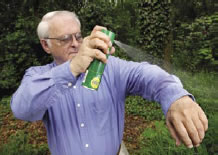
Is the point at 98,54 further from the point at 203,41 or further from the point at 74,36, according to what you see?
the point at 203,41

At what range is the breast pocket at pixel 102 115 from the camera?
1493 mm

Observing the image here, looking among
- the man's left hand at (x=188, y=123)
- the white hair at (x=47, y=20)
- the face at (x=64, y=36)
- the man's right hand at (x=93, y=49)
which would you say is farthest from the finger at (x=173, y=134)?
the white hair at (x=47, y=20)

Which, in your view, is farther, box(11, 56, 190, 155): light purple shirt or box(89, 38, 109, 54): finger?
box(11, 56, 190, 155): light purple shirt

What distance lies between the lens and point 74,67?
3.26ft

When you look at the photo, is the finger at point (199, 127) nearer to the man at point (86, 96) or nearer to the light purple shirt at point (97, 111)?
the man at point (86, 96)

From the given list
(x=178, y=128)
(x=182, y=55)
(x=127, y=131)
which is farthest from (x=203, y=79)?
(x=178, y=128)

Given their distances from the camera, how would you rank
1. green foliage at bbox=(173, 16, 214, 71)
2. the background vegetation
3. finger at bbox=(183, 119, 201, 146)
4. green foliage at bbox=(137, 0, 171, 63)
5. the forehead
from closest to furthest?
finger at bbox=(183, 119, 201, 146) → the forehead → the background vegetation → green foliage at bbox=(137, 0, 171, 63) → green foliage at bbox=(173, 16, 214, 71)

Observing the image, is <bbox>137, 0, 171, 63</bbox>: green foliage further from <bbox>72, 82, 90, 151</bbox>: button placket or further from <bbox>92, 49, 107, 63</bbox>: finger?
<bbox>92, 49, 107, 63</bbox>: finger

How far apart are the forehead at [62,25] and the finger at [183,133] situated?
117 centimetres

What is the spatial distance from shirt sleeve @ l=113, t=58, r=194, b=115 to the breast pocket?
0.18 m

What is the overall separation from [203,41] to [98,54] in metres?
5.25

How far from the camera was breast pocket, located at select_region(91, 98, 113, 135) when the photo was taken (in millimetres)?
1493

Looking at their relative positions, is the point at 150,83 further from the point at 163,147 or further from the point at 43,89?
the point at 163,147

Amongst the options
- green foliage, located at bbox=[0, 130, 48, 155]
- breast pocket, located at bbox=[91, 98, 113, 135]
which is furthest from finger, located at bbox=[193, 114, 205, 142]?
green foliage, located at bbox=[0, 130, 48, 155]
